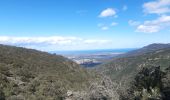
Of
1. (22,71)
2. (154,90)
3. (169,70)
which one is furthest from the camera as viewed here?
(169,70)

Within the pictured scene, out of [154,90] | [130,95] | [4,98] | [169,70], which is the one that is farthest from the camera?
[169,70]

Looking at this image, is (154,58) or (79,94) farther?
(154,58)

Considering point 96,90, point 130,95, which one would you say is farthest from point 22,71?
point 130,95

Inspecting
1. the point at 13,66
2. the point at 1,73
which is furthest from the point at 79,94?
the point at 13,66

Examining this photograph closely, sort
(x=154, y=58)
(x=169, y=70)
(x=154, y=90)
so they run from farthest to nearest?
(x=154, y=58) → (x=169, y=70) → (x=154, y=90)

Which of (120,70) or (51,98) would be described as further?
(120,70)

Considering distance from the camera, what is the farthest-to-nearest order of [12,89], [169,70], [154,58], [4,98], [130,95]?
[154,58] < [169,70] < [130,95] < [12,89] < [4,98]

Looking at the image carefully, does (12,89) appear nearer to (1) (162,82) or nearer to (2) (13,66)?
(2) (13,66)

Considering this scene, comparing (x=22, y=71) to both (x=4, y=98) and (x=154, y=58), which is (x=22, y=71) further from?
(x=154, y=58)

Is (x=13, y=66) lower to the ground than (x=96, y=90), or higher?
higher
